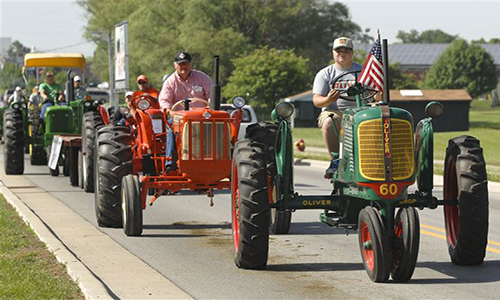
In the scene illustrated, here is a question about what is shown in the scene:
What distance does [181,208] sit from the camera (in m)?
16.2

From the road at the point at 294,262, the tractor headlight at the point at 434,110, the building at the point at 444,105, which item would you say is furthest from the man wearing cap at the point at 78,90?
the building at the point at 444,105

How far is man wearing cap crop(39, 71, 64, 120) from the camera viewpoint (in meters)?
23.7

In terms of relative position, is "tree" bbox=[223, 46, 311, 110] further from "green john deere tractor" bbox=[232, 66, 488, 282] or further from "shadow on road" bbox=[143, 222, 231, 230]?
"green john deere tractor" bbox=[232, 66, 488, 282]

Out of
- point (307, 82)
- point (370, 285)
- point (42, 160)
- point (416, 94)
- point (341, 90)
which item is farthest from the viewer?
point (307, 82)

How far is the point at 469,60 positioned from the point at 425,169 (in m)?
113

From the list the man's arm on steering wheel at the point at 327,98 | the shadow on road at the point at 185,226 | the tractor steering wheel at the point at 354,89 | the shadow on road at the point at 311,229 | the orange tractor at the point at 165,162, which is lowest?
the shadow on road at the point at 185,226

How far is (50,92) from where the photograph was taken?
78.6 feet

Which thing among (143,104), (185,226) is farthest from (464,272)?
(143,104)

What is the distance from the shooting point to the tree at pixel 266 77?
6825 centimetres

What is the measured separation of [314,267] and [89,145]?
880 cm

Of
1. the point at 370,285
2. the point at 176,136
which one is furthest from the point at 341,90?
the point at 176,136

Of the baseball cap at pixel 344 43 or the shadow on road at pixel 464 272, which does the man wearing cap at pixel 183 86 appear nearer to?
the baseball cap at pixel 344 43

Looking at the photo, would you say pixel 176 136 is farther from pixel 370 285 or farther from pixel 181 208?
pixel 370 285

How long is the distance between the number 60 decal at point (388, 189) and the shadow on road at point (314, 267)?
1209 millimetres
